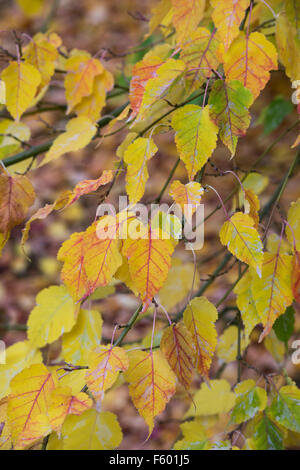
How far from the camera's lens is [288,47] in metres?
0.59

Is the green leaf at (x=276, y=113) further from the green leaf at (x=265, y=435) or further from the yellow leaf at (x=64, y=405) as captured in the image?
the yellow leaf at (x=64, y=405)

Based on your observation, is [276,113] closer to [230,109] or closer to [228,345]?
[228,345]

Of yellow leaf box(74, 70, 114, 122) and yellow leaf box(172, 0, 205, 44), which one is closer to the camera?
yellow leaf box(172, 0, 205, 44)

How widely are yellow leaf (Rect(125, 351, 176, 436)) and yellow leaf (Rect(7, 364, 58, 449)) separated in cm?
10

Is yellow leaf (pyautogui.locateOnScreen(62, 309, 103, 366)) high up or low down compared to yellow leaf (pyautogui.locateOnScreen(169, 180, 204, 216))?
down

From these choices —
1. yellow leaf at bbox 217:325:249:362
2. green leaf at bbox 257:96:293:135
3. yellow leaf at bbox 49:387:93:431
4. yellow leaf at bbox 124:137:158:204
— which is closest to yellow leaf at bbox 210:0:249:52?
yellow leaf at bbox 124:137:158:204

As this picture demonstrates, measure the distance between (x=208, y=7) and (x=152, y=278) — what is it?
1.51 feet

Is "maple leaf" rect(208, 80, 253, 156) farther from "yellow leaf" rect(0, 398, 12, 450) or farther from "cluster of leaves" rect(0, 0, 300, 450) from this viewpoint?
"yellow leaf" rect(0, 398, 12, 450)

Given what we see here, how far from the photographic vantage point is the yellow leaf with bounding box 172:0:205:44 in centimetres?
58

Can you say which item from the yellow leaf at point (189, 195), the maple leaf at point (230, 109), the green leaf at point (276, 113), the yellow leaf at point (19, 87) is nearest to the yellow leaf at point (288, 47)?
the maple leaf at point (230, 109)

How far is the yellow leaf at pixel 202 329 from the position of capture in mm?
535

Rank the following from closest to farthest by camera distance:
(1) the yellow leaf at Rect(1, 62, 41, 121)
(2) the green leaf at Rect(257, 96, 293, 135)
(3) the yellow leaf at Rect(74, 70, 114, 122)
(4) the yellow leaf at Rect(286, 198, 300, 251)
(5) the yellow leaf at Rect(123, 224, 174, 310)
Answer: (5) the yellow leaf at Rect(123, 224, 174, 310) < (4) the yellow leaf at Rect(286, 198, 300, 251) < (1) the yellow leaf at Rect(1, 62, 41, 121) < (3) the yellow leaf at Rect(74, 70, 114, 122) < (2) the green leaf at Rect(257, 96, 293, 135)
